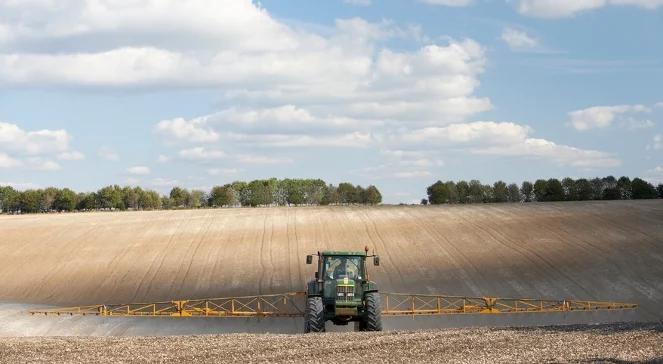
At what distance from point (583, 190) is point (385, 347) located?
81.2 metres

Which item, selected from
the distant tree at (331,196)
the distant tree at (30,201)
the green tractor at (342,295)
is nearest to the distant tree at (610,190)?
the distant tree at (331,196)

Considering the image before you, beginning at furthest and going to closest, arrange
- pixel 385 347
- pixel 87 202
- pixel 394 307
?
pixel 87 202 < pixel 394 307 < pixel 385 347

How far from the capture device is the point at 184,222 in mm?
67188

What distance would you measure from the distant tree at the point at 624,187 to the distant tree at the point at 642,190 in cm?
54

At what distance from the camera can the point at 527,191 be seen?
105 m

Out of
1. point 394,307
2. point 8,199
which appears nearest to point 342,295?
point 394,307

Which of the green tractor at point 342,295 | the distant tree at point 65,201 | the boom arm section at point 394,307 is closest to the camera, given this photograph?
the green tractor at point 342,295

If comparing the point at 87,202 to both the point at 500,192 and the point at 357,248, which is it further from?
the point at 357,248

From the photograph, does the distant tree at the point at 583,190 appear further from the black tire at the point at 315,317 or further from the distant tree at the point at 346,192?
the black tire at the point at 315,317

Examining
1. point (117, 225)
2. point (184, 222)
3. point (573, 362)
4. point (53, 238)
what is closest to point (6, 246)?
point (53, 238)

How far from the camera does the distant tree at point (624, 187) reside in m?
98.5

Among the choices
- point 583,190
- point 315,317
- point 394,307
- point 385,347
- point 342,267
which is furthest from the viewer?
point 583,190

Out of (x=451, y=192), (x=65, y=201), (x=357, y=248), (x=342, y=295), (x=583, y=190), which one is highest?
(x=451, y=192)

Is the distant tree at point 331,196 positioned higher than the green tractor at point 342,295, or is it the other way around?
the distant tree at point 331,196
